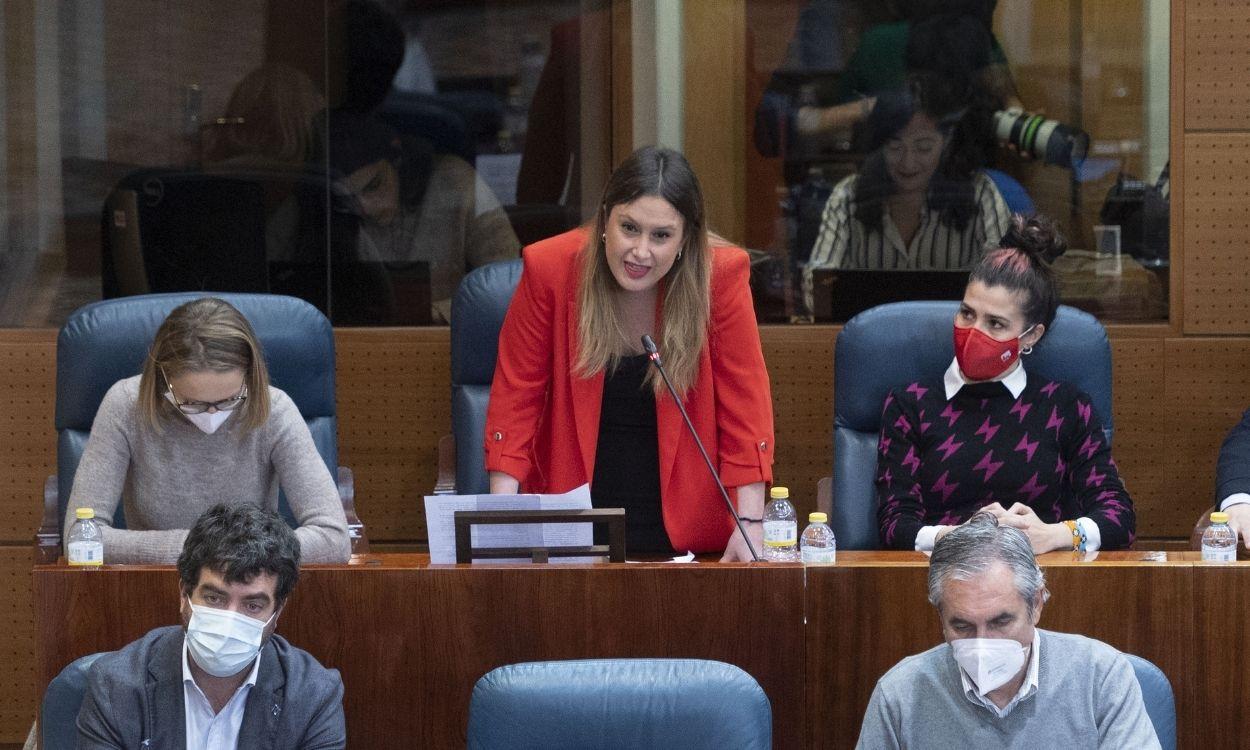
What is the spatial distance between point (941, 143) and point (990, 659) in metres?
2.12

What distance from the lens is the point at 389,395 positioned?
4.15 m

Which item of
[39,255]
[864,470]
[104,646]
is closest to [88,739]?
[104,646]

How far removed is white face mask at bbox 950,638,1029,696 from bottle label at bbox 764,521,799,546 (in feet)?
2.06

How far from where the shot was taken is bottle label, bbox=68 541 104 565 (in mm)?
2625

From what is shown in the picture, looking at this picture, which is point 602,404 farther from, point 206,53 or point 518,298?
point 206,53

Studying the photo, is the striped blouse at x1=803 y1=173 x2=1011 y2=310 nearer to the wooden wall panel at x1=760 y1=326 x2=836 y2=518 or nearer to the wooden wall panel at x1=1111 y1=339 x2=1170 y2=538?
the wooden wall panel at x1=760 y1=326 x2=836 y2=518

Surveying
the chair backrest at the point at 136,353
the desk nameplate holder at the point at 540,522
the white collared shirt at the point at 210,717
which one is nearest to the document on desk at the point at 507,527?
the desk nameplate holder at the point at 540,522

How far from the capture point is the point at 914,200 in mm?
4121

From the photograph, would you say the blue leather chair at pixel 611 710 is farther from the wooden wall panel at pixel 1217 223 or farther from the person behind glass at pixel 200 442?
the wooden wall panel at pixel 1217 223

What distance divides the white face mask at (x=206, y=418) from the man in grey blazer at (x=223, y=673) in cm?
67

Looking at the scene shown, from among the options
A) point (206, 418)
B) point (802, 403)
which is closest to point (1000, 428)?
point (802, 403)

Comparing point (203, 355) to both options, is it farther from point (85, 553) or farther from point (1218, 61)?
point (1218, 61)

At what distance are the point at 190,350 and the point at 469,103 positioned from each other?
1.42 m

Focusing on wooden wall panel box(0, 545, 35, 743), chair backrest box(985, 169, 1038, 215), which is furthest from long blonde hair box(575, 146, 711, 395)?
wooden wall panel box(0, 545, 35, 743)
